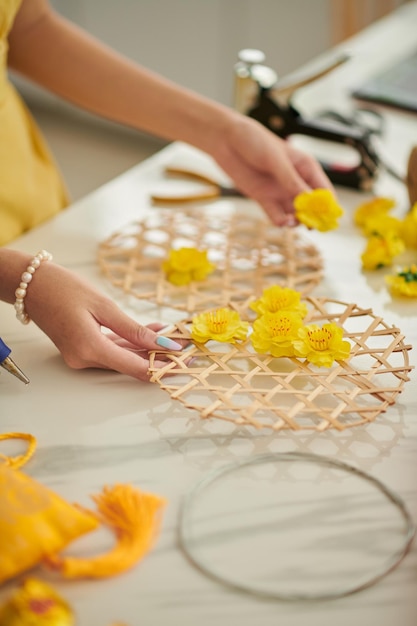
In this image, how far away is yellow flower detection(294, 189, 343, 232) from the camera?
0.98 meters

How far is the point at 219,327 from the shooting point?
0.79 metres

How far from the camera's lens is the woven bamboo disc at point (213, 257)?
92 cm

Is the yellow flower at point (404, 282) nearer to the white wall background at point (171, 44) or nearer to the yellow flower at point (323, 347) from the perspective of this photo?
the yellow flower at point (323, 347)

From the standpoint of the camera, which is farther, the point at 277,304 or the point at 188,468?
the point at 277,304

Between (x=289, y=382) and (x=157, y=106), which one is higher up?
(x=157, y=106)

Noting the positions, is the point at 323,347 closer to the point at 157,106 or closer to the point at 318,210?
the point at 318,210

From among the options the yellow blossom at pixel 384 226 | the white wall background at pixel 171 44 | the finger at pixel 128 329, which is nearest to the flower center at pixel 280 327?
the finger at pixel 128 329

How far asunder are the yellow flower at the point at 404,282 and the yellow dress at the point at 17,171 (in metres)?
0.51

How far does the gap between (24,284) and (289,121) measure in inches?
23.6

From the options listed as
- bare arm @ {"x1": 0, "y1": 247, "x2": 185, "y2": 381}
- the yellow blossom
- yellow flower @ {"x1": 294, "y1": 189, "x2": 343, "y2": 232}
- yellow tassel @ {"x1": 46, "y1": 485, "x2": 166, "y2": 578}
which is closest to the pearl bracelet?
bare arm @ {"x1": 0, "y1": 247, "x2": 185, "y2": 381}

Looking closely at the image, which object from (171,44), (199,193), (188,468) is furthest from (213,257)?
(171,44)

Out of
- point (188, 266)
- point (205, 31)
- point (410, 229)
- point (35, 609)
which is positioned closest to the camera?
point (35, 609)

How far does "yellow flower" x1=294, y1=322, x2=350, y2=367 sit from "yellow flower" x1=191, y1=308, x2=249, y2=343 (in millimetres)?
62

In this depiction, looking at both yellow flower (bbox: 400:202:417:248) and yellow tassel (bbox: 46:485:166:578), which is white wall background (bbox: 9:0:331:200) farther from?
yellow tassel (bbox: 46:485:166:578)
